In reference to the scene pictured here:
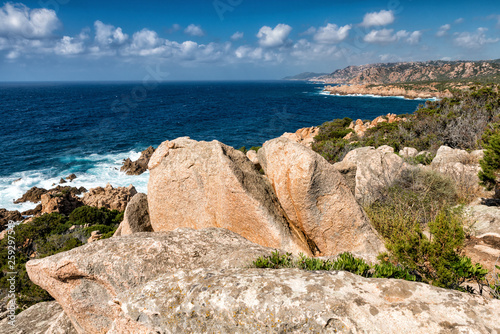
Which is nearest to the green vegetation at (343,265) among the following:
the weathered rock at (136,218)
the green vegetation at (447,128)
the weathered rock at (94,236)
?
the weathered rock at (136,218)

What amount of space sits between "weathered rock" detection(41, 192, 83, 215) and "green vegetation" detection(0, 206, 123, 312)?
3.70 meters

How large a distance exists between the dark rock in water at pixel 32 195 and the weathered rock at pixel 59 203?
3.07 m

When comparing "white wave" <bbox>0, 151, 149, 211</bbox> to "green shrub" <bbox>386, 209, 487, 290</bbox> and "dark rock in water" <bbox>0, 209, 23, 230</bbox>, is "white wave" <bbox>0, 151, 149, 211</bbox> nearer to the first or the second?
"dark rock in water" <bbox>0, 209, 23, 230</bbox>

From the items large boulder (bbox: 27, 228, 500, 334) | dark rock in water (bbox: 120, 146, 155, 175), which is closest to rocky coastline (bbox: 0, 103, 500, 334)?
large boulder (bbox: 27, 228, 500, 334)

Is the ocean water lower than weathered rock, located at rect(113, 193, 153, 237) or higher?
lower

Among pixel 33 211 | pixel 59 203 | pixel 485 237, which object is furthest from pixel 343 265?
pixel 33 211

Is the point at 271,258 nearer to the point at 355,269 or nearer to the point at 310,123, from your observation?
the point at 355,269

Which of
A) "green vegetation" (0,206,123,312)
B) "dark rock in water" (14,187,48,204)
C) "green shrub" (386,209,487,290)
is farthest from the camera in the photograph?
"dark rock in water" (14,187,48,204)

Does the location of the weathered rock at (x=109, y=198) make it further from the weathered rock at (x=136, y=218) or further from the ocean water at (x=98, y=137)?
the weathered rock at (x=136, y=218)

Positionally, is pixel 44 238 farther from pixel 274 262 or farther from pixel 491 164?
pixel 491 164

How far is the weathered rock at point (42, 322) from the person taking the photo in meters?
6.16

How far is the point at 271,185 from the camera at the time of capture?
897 centimetres

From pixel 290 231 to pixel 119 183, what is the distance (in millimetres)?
31362

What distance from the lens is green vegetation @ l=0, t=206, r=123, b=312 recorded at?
1232 centimetres
